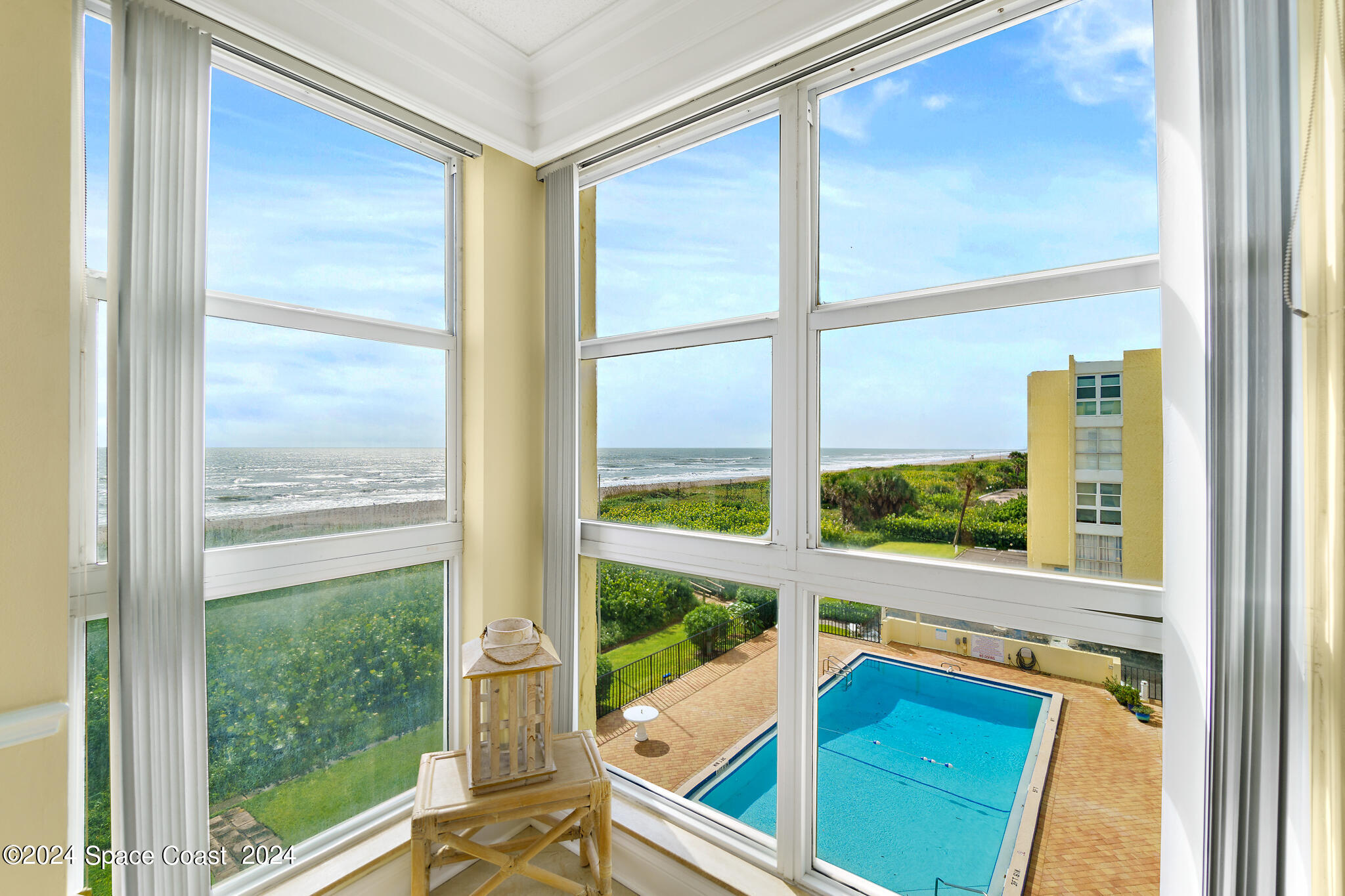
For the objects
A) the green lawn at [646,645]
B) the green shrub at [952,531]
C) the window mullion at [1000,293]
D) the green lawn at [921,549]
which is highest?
the window mullion at [1000,293]

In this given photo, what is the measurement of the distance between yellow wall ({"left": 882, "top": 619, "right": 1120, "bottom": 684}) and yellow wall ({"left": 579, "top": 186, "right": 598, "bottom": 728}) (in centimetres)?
112

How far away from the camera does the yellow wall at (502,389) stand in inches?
81.9

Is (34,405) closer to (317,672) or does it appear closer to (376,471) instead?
(376,471)

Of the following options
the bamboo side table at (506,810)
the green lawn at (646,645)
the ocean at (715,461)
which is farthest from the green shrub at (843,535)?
the bamboo side table at (506,810)

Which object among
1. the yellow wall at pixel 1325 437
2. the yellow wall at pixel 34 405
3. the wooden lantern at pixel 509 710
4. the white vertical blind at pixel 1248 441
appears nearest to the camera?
the yellow wall at pixel 1325 437

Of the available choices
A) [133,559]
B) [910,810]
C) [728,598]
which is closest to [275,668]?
[133,559]

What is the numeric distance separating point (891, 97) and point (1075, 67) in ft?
1.36

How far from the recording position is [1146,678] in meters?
1.18

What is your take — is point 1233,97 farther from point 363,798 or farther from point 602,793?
point 363,798

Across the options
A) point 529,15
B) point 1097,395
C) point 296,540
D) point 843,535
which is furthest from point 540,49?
point 1097,395

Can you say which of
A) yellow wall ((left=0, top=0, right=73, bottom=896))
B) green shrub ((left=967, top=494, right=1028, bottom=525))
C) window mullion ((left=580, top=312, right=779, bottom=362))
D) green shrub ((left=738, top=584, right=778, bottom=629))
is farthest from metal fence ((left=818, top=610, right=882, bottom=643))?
yellow wall ((left=0, top=0, right=73, bottom=896))

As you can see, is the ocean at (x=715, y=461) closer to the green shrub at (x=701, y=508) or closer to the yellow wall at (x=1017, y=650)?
the green shrub at (x=701, y=508)

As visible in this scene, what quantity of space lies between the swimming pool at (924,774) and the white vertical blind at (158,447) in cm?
153

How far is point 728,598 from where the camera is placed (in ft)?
5.97
